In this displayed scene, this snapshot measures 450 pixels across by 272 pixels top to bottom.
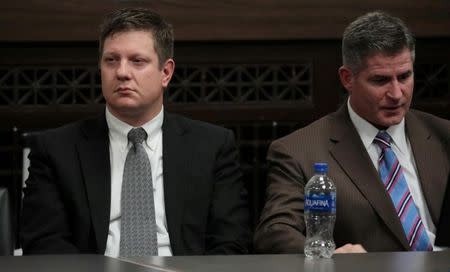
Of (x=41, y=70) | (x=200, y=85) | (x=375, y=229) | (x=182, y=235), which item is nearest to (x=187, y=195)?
(x=182, y=235)

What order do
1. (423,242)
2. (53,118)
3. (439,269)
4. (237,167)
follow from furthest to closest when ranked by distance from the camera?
(53,118)
(237,167)
(423,242)
(439,269)

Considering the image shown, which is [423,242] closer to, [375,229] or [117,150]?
[375,229]

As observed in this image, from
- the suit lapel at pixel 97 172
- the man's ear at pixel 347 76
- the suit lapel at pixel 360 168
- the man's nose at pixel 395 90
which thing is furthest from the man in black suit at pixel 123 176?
the man's nose at pixel 395 90

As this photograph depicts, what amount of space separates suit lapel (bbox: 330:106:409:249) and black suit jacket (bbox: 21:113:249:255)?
0.37 metres

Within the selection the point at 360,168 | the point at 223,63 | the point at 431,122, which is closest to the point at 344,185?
the point at 360,168

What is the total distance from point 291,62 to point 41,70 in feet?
3.50

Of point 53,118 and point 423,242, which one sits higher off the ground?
point 53,118

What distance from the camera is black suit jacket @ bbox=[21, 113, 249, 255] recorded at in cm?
282

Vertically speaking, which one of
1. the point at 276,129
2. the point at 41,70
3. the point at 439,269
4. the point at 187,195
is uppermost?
the point at 41,70

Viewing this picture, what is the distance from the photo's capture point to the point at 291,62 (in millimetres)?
3771

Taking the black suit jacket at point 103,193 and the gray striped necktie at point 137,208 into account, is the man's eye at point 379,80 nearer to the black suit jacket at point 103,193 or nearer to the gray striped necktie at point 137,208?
the black suit jacket at point 103,193

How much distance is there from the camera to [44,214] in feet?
9.25

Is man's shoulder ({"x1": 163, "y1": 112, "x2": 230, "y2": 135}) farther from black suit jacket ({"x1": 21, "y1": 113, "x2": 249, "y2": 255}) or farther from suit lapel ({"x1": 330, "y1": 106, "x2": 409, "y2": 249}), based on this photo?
suit lapel ({"x1": 330, "y1": 106, "x2": 409, "y2": 249})

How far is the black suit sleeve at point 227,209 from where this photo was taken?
114 inches
